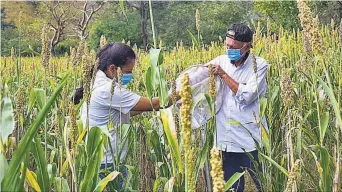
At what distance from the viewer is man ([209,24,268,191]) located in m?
2.28

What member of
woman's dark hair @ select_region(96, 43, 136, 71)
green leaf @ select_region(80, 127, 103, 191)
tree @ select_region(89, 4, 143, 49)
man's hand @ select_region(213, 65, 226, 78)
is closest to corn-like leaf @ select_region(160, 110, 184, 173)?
green leaf @ select_region(80, 127, 103, 191)

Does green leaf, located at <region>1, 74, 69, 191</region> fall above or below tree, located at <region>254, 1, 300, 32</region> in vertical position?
below

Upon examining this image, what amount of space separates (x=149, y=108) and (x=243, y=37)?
0.69m

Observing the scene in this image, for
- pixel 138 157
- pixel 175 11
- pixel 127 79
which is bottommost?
pixel 138 157

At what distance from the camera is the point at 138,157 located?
1.72 meters

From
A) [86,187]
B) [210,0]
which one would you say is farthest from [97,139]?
[210,0]

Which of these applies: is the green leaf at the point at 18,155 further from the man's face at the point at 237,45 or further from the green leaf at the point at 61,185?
the man's face at the point at 237,45

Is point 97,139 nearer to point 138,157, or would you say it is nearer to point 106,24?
point 138,157

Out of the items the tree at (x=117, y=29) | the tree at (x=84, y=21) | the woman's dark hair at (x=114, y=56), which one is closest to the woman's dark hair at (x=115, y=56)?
the woman's dark hair at (x=114, y=56)

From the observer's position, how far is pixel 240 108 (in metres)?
2.35

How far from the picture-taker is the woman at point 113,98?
6.23ft

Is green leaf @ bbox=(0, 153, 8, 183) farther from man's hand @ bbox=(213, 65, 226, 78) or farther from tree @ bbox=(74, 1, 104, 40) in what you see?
man's hand @ bbox=(213, 65, 226, 78)

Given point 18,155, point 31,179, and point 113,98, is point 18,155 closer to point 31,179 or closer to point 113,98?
point 31,179

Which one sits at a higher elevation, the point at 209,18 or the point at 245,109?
the point at 209,18
